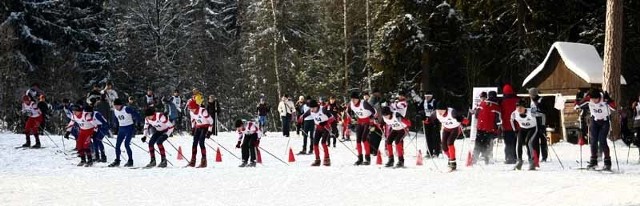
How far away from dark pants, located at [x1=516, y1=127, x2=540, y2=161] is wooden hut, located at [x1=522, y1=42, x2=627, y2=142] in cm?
938

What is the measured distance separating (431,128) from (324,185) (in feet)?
21.3

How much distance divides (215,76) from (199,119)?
Result: 33798mm

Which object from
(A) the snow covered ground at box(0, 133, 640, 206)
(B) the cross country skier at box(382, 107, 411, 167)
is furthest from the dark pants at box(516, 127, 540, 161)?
(B) the cross country skier at box(382, 107, 411, 167)

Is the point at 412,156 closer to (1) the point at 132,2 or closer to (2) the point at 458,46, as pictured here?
(2) the point at 458,46

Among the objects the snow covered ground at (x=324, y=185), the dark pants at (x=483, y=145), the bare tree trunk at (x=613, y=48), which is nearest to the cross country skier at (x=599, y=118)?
the snow covered ground at (x=324, y=185)

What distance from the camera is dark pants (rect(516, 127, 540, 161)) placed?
14.5 m

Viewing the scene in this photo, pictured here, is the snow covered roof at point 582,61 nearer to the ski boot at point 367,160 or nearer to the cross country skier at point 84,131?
the ski boot at point 367,160

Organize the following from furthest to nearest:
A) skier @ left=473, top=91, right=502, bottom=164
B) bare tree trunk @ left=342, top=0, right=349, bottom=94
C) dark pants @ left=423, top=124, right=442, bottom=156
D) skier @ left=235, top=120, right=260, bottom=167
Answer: bare tree trunk @ left=342, top=0, right=349, bottom=94 < dark pants @ left=423, top=124, right=442, bottom=156 < skier @ left=235, top=120, right=260, bottom=167 < skier @ left=473, top=91, right=502, bottom=164

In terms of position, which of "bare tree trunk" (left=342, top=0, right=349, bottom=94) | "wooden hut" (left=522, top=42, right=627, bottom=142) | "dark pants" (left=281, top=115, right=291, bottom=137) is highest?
"bare tree trunk" (left=342, top=0, right=349, bottom=94)

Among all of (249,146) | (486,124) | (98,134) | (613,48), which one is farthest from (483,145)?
(98,134)

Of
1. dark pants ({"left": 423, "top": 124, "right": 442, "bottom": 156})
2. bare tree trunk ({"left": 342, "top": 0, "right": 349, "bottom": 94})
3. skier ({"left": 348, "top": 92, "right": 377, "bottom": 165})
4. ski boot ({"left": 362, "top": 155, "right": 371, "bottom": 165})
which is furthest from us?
bare tree trunk ({"left": 342, "top": 0, "right": 349, "bottom": 94})

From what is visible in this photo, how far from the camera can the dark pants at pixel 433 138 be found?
18.6 meters

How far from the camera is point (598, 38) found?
31.4 meters

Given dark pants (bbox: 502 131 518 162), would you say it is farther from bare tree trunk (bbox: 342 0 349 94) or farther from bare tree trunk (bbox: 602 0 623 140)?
bare tree trunk (bbox: 342 0 349 94)
